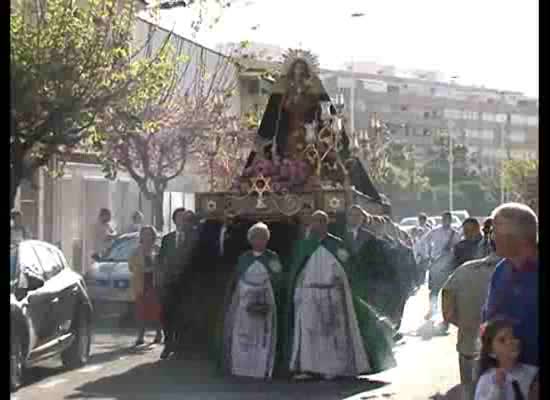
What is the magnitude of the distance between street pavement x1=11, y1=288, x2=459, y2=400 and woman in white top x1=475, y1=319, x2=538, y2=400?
7.09ft

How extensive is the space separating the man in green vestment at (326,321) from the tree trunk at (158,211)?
3.24 feet

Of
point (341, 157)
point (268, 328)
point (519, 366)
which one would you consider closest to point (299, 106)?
point (341, 157)

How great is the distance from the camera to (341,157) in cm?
808

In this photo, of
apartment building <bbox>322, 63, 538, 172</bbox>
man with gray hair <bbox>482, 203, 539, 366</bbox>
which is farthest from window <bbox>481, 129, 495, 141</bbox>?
man with gray hair <bbox>482, 203, 539, 366</bbox>

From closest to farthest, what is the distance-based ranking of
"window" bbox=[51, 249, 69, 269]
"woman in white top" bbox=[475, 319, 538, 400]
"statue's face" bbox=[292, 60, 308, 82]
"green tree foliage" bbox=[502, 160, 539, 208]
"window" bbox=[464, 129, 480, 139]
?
"woman in white top" bbox=[475, 319, 538, 400] < "green tree foliage" bbox=[502, 160, 539, 208] < "window" bbox=[51, 249, 69, 269] < "window" bbox=[464, 129, 480, 139] < "statue's face" bbox=[292, 60, 308, 82]

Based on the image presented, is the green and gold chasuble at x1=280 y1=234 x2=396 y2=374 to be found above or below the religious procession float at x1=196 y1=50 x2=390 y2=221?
below

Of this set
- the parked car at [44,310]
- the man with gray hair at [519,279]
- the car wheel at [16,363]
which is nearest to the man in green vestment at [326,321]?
the parked car at [44,310]

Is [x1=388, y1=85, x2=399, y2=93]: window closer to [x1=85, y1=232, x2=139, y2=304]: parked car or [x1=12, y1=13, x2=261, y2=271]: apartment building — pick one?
[x1=12, y1=13, x2=261, y2=271]: apartment building

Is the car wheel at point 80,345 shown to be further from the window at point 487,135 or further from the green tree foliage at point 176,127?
the window at point 487,135

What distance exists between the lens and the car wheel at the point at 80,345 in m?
6.45

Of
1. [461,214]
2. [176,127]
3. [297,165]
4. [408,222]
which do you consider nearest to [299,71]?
[297,165]

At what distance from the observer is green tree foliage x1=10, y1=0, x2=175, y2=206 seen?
5809mm

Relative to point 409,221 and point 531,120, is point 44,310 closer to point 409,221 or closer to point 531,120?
point 409,221
